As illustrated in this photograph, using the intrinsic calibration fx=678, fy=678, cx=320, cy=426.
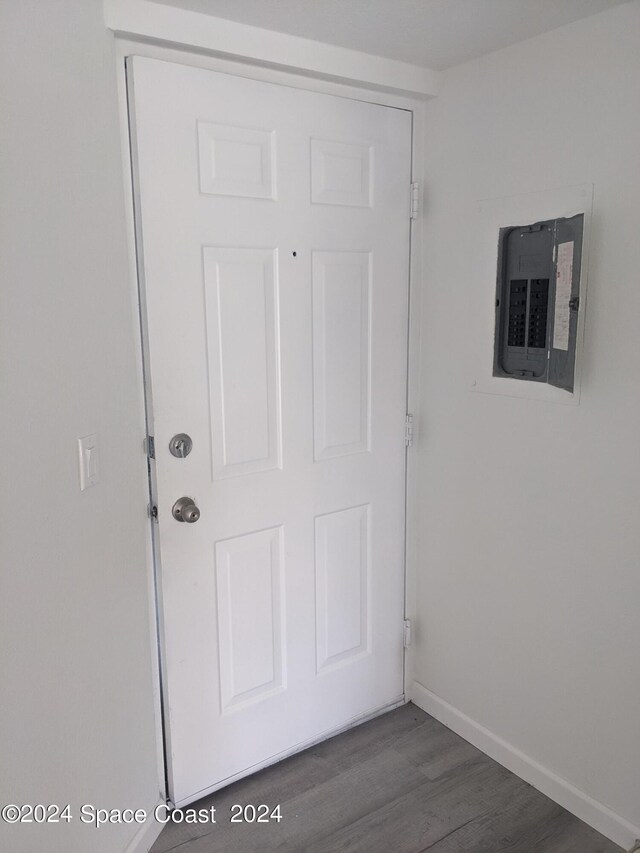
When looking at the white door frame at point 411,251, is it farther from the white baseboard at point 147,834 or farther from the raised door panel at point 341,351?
the raised door panel at point 341,351

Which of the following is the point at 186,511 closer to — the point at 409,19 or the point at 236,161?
the point at 236,161

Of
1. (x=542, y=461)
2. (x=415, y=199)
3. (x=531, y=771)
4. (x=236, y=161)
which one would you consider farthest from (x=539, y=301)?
(x=531, y=771)

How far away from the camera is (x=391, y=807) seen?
1914mm

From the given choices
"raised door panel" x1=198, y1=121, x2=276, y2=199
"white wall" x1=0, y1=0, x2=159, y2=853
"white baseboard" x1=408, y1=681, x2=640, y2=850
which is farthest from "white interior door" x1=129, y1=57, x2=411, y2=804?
"white baseboard" x1=408, y1=681, x2=640, y2=850

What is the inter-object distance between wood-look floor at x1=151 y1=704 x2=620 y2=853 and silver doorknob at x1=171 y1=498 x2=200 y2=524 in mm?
858

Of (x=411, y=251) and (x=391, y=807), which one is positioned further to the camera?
(x=411, y=251)

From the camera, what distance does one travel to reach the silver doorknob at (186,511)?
1.73 meters

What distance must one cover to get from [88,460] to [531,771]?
155 cm

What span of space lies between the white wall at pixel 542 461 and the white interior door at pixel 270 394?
15 cm

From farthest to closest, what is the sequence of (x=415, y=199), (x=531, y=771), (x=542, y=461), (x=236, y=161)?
(x=415, y=199) < (x=531, y=771) < (x=542, y=461) < (x=236, y=161)

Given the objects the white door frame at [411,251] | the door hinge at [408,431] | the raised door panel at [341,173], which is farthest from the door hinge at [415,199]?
the door hinge at [408,431]

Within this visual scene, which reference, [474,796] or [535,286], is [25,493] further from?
[474,796]

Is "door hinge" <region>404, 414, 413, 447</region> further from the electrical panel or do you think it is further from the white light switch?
the white light switch

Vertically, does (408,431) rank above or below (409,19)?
below
